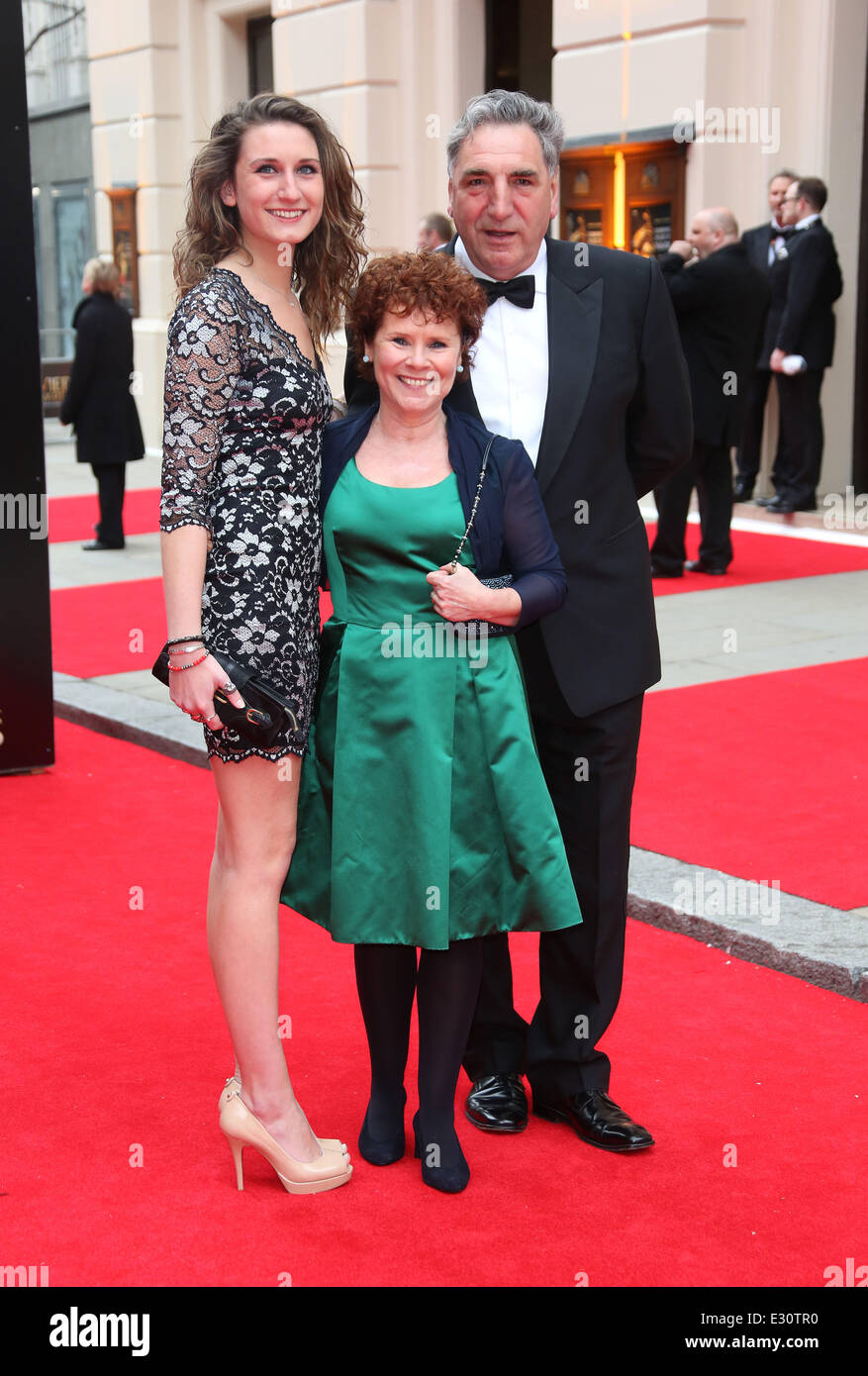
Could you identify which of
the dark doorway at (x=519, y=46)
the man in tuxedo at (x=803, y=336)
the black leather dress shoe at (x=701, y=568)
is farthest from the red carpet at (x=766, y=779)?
the dark doorway at (x=519, y=46)

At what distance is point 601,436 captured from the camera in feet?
11.0

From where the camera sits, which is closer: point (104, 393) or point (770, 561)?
point (770, 561)

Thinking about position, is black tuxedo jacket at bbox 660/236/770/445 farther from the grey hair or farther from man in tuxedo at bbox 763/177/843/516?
the grey hair

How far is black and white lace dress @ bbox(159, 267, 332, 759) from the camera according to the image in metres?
2.96

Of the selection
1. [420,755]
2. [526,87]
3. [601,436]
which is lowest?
[420,755]

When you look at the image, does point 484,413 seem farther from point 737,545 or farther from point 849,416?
point 849,416

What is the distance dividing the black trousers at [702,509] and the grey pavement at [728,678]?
373 mm

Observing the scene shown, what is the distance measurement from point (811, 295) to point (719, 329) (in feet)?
6.05

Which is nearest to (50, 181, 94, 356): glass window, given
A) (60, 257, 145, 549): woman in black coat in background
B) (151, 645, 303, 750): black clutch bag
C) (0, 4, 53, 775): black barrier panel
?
(60, 257, 145, 549): woman in black coat in background

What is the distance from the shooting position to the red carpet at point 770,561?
962cm

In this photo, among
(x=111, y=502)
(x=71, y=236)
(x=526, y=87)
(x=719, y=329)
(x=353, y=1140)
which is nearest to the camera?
(x=353, y=1140)

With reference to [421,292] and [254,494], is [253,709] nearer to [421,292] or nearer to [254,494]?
[254,494]

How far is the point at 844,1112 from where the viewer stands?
138 inches

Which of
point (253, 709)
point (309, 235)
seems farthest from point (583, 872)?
point (309, 235)
